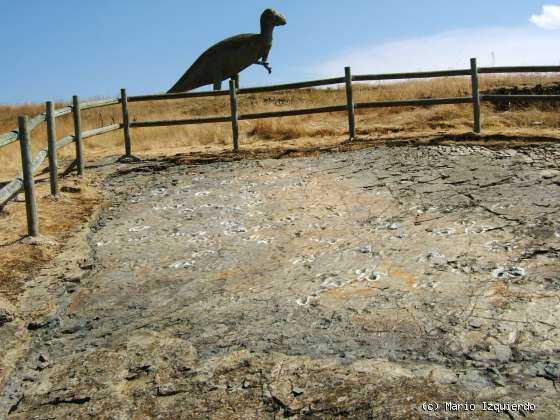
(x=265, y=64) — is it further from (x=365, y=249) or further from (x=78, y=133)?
(x=365, y=249)

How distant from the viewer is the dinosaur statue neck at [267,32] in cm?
2055

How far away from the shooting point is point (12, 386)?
430 cm

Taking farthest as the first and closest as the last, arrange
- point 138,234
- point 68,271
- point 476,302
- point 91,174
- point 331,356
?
point 91,174 → point 138,234 → point 68,271 → point 476,302 → point 331,356

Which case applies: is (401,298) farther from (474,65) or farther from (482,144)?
(474,65)

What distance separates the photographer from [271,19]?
2031cm

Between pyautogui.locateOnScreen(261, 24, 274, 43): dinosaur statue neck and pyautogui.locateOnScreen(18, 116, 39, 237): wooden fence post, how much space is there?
1376 cm

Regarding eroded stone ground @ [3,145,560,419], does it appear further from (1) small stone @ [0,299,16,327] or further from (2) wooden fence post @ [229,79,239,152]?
(2) wooden fence post @ [229,79,239,152]

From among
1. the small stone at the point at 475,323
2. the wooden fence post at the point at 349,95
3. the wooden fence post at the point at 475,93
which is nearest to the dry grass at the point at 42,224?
the small stone at the point at 475,323

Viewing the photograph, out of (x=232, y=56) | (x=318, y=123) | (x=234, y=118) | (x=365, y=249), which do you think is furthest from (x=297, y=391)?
(x=232, y=56)

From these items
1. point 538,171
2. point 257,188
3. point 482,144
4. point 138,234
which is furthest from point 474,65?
point 138,234

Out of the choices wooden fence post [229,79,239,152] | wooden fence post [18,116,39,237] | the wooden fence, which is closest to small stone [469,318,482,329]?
wooden fence post [18,116,39,237]

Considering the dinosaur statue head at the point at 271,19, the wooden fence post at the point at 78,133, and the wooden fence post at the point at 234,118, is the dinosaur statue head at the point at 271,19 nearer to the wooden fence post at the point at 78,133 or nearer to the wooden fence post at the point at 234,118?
the wooden fence post at the point at 234,118

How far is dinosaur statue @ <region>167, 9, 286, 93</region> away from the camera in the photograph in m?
20.6

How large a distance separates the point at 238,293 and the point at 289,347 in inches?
45.4
